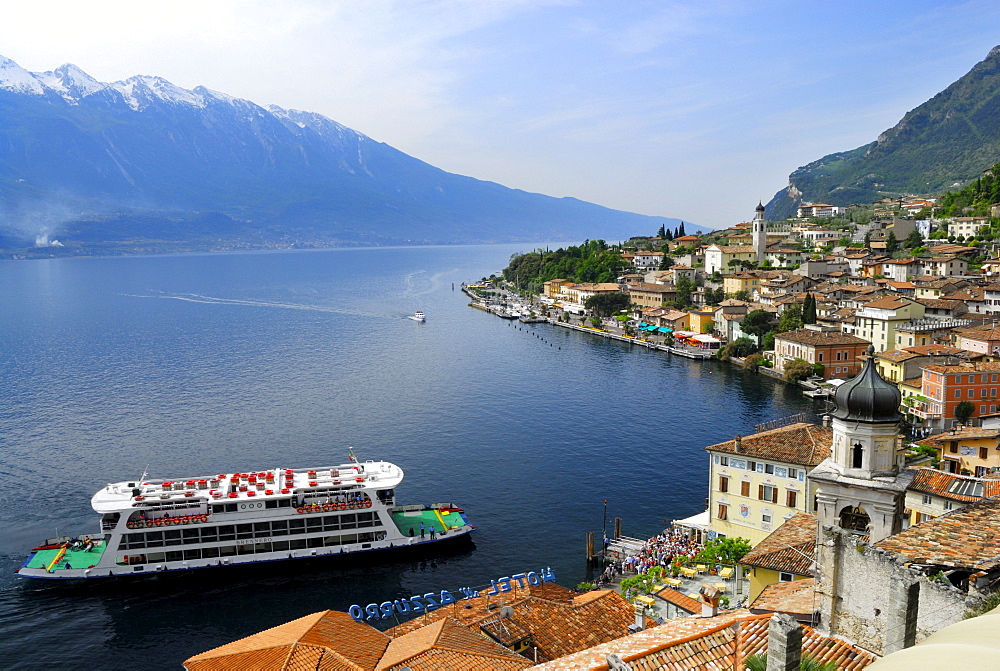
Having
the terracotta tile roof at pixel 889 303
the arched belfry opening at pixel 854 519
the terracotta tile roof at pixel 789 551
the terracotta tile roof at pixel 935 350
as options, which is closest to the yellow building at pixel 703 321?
the terracotta tile roof at pixel 889 303

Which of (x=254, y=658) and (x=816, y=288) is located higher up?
(x=816, y=288)

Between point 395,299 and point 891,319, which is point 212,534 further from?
point 395,299

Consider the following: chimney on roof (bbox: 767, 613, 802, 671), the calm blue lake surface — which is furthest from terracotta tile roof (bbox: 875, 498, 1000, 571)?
the calm blue lake surface

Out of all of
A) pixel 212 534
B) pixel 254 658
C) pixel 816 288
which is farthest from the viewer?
pixel 816 288

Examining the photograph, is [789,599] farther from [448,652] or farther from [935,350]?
[935,350]

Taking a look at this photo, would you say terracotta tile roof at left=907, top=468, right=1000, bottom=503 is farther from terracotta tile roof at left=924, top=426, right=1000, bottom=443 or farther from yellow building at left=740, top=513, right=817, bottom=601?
terracotta tile roof at left=924, top=426, right=1000, bottom=443

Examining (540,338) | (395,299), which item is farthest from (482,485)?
(395,299)

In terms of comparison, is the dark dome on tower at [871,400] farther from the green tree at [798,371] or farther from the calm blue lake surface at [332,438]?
the green tree at [798,371]
